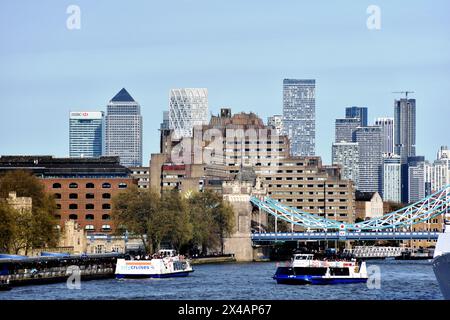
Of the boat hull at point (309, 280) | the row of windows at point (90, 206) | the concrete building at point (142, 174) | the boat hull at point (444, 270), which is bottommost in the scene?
the boat hull at point (309, 280)

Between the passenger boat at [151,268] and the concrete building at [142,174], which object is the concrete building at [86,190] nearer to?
the concrete building at [142,174]

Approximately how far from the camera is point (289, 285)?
69812 millimetres

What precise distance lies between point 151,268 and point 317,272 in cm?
1088

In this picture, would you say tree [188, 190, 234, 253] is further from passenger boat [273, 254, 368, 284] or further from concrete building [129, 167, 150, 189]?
concrete building [129, 167, 150, 189]

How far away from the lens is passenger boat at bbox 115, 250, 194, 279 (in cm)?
7794

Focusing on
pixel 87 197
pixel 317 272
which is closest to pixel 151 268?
pixel 317 272

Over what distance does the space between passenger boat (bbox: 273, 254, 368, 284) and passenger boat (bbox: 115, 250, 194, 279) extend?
9.07 m

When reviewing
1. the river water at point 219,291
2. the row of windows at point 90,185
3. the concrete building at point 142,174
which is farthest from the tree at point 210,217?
the concrete building at point 142,174

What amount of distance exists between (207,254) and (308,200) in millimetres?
68127

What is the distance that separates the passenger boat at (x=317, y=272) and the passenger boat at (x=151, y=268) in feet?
29.8

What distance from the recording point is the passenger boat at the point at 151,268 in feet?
256

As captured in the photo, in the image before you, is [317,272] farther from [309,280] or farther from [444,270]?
[444,270]
